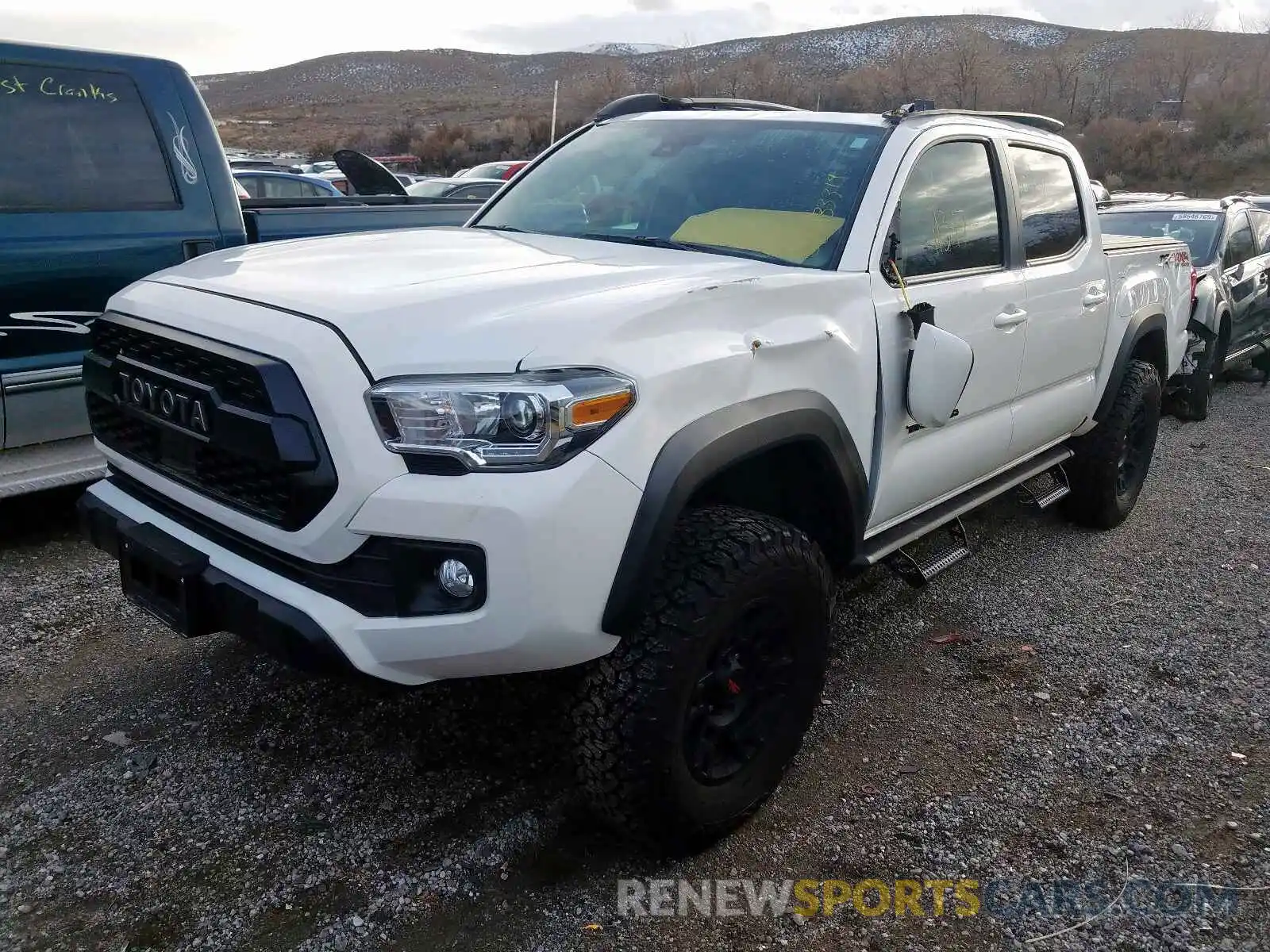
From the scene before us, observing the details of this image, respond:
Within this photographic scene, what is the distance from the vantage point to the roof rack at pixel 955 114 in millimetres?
3484

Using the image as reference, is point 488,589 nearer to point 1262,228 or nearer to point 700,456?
point 700,456

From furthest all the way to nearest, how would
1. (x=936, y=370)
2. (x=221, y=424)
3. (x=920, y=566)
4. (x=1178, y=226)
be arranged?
(x=1178, y=226) < (x=920, y=566) < (x=936, y=370) < (x=221, y=424)

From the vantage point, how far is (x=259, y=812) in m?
2.76

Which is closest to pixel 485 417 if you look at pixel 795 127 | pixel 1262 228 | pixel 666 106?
pixel 795 127

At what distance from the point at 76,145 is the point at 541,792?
11.2 ft

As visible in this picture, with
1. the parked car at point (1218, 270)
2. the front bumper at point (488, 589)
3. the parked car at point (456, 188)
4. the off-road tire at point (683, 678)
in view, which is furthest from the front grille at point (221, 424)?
the parked car at point (456, 188)

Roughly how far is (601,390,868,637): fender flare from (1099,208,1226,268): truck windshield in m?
6.98

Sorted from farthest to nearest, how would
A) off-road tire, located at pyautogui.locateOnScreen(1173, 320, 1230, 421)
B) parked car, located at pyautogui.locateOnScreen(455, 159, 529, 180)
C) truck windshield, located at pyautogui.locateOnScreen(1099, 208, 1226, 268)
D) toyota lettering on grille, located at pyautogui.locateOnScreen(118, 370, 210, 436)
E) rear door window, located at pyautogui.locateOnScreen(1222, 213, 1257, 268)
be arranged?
parked car, located at pyautogui.locateOnScreen(455, 159, 529, 180), rear door window, located at pyautogui.locateOnScreen(1222, 213, 1257, 268), truck windshield, located at pyautogui.locateOnScreen(1099, 208, 1226, 268), off-road tire, located at pyautogui.locateOnScreen(1173, 320, 1230, 421), toyota lettering on grille, located at pyautogui.locateOnScreen(118, 370, 210, 436)

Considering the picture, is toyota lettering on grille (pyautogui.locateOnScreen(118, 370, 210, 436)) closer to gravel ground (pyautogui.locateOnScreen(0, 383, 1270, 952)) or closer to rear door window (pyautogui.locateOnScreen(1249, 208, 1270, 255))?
gravel ground (pyautogui.locateOnScreen(0, 383, 1270, 952))

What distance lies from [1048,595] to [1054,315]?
4.09 feet

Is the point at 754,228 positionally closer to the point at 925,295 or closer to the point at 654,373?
the point at 925,295

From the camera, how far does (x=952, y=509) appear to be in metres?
3.69

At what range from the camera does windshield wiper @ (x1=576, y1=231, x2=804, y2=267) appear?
3.06 metres

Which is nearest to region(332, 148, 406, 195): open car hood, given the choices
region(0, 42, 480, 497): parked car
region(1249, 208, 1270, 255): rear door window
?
region(0, 42, 480, 497): parked car
